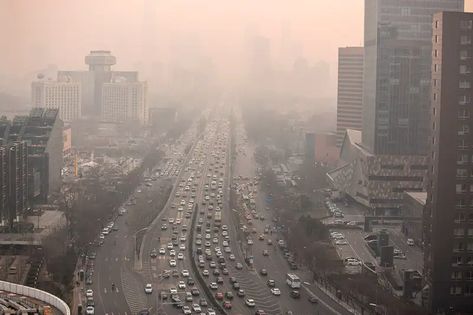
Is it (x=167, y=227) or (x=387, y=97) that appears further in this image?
(x=387, y=97)

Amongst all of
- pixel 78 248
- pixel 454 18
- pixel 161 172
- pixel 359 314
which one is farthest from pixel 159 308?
pixel 161 172

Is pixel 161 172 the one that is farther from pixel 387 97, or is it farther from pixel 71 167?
pixel 387 97

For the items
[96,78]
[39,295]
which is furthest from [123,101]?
[39,295]

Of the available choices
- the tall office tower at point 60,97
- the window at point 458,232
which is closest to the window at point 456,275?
the window at point 458,232

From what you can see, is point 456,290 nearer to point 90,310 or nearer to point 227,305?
point 227,305

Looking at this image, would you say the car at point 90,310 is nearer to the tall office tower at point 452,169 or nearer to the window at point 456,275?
the tall office tower at point 452,169

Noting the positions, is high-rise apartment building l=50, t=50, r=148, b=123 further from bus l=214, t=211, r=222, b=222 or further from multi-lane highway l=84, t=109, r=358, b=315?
bus l=214, t=211, r=222, b=222
